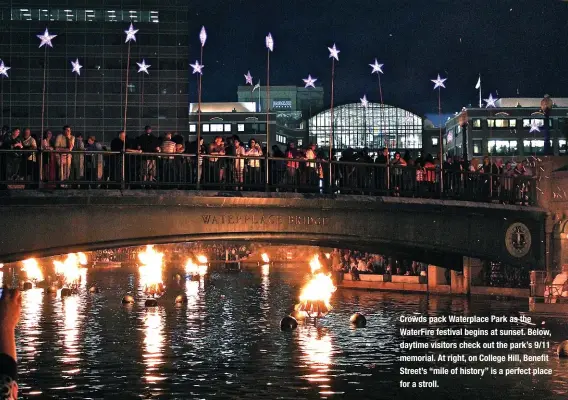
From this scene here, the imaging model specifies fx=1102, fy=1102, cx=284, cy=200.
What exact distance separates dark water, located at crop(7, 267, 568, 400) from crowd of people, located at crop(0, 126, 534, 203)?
5233 mm

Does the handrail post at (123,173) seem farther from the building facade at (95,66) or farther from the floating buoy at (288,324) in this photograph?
the building facade at (95,66)

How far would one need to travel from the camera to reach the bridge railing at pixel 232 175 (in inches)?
1254

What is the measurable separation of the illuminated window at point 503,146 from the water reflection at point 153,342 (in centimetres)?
14453

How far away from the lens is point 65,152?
31.2 m

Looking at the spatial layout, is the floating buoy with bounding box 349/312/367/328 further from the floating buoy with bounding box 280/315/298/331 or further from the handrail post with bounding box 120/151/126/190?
the handrail post with bounding box 120/151/126/190

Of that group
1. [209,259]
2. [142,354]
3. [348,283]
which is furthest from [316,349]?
[209,259]

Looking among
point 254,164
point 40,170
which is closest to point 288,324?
point 254,164

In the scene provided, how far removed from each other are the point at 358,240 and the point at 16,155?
12.8 meters

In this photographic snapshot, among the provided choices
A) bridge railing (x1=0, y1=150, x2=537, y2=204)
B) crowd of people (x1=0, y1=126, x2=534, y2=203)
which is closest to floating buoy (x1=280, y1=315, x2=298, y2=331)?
bridge railing (x1=0, y1=150, x2=537, y2=204)

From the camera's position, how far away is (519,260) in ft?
149

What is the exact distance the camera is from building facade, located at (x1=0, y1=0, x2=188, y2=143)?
14750 cm

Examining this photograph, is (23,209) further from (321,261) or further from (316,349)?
(321,261)

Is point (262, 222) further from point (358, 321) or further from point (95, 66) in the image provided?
point (95, 66)

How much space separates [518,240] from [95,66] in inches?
4392
